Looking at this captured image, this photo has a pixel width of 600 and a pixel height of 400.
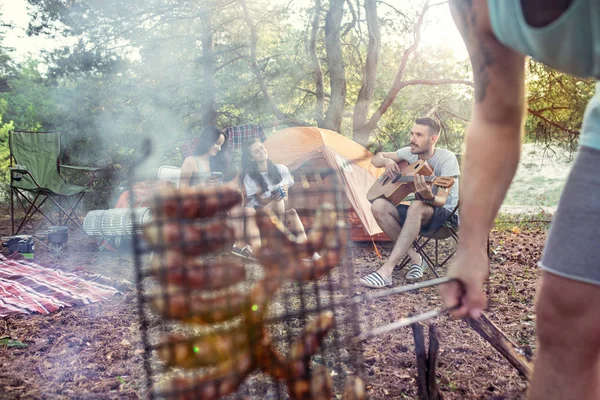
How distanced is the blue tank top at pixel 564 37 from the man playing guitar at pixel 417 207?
119 inches

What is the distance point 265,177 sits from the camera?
4.61 meters

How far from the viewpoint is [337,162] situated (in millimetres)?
5605

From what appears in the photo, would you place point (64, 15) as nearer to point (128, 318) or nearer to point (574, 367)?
point (128, 318)

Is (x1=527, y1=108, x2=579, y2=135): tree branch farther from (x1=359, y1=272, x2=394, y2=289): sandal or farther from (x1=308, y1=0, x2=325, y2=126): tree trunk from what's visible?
(x1=359, y1=272, x2=394, y2=289): sandal

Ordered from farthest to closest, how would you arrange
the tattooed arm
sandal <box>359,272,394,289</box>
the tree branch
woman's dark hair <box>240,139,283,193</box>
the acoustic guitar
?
the tree branch → woman's dark hair <box>240,139,283,193</box> → the acoustic guitar → sandal <box>359,272,394,289</box> → the tattooed arm

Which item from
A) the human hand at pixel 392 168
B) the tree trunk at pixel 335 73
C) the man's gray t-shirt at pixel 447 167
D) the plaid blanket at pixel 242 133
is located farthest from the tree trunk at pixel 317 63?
the man's gray t-shirt at pixel 447 167

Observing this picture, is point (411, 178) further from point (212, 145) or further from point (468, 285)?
point (468, 285)

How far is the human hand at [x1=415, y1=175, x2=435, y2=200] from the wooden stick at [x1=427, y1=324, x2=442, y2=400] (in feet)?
7.79

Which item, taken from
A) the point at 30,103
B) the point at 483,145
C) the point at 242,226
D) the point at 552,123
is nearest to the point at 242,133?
the point at 552,123

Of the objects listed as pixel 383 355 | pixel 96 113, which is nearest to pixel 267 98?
pixel 96 113

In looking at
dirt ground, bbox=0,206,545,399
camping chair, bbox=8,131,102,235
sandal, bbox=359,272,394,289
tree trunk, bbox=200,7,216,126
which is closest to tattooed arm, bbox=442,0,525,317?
dirt ground, bbox=0,206,545,399

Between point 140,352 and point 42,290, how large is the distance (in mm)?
1797

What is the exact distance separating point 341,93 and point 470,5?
743 centimetres

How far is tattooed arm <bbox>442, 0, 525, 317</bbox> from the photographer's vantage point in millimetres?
976
